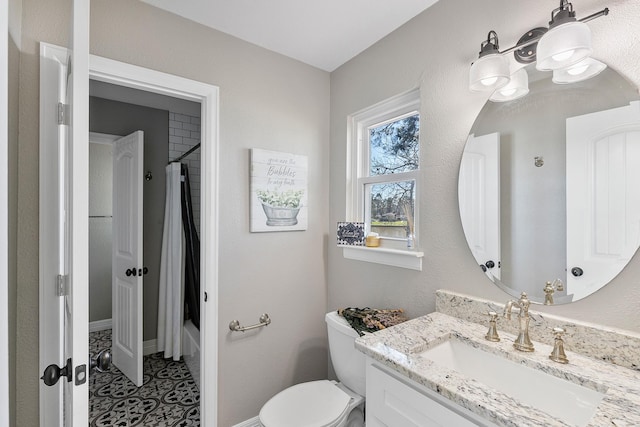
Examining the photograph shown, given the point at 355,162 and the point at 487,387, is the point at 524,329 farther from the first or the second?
the point at 355,162

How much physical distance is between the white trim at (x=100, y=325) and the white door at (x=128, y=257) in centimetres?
104

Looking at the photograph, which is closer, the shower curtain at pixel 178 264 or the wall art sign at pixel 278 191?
the wall art sign at pixel 278 191

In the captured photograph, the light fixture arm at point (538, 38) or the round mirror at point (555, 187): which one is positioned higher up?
the light fixture arm at point (538, 38)

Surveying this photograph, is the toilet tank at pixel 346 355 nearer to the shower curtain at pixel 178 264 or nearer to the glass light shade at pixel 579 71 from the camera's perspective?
the glass light shade at pixel 579 71

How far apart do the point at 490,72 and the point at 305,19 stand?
1.03 m

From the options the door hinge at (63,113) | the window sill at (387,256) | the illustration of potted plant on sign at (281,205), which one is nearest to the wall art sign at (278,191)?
the illustration of potted plant on sign at (281,205)

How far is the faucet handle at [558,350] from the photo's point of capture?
39.0 inches

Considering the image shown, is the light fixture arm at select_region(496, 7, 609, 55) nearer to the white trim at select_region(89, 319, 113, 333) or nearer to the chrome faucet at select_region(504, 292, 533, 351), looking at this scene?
the chrome faucet at select_region(504, 292, 533, 351)

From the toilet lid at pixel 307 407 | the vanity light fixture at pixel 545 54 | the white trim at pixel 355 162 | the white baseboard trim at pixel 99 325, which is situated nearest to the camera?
the vanity light fixture at pixel 545 54

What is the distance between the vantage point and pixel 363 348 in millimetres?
1116

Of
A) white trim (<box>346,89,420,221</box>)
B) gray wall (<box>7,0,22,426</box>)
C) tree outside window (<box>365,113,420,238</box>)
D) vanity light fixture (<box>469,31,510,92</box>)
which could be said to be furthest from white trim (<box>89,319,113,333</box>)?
vanity light fixture (<box>469,31,510,92</box>)

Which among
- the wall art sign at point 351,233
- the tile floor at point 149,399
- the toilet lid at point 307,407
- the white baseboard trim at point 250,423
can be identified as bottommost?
the tile floor at point 149,399

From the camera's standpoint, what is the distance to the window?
179 centimetres

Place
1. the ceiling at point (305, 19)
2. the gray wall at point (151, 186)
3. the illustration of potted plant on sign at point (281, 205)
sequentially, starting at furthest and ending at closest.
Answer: the gray wall at point (151, 186) < the illustration of potted plant on sign at point (281, 205) < the ceiling at point (305, 19)
